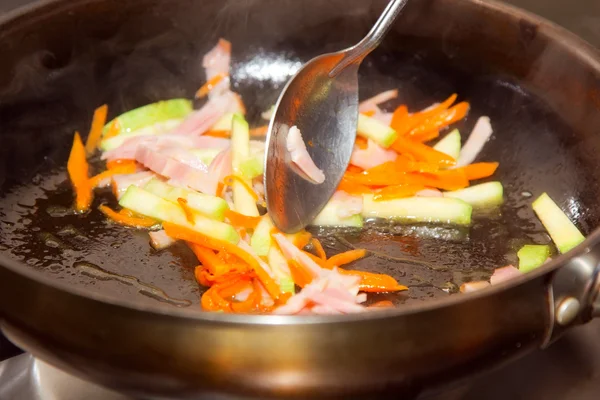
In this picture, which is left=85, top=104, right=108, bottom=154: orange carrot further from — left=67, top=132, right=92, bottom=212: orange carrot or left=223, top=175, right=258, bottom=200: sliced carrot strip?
left=223, top=175, right=258, bottom=200: sliced carrot strip

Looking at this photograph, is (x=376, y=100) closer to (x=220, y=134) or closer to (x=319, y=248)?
(x=220, y=134)

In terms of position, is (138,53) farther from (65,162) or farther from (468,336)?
(468,336)

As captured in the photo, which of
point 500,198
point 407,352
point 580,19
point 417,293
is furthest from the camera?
point 580,19

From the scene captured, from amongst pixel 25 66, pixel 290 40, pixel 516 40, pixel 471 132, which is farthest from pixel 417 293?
pixel 25 66

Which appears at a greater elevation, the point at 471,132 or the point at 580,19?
Answer: the point at 580,19

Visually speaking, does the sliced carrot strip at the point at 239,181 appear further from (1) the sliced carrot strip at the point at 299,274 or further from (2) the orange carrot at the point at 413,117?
(2) the orange carrot at the point at 413,117

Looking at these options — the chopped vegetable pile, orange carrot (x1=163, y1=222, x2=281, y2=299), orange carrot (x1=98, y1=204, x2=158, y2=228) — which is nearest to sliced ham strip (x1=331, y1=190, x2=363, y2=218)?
the chopped vegetable pile
